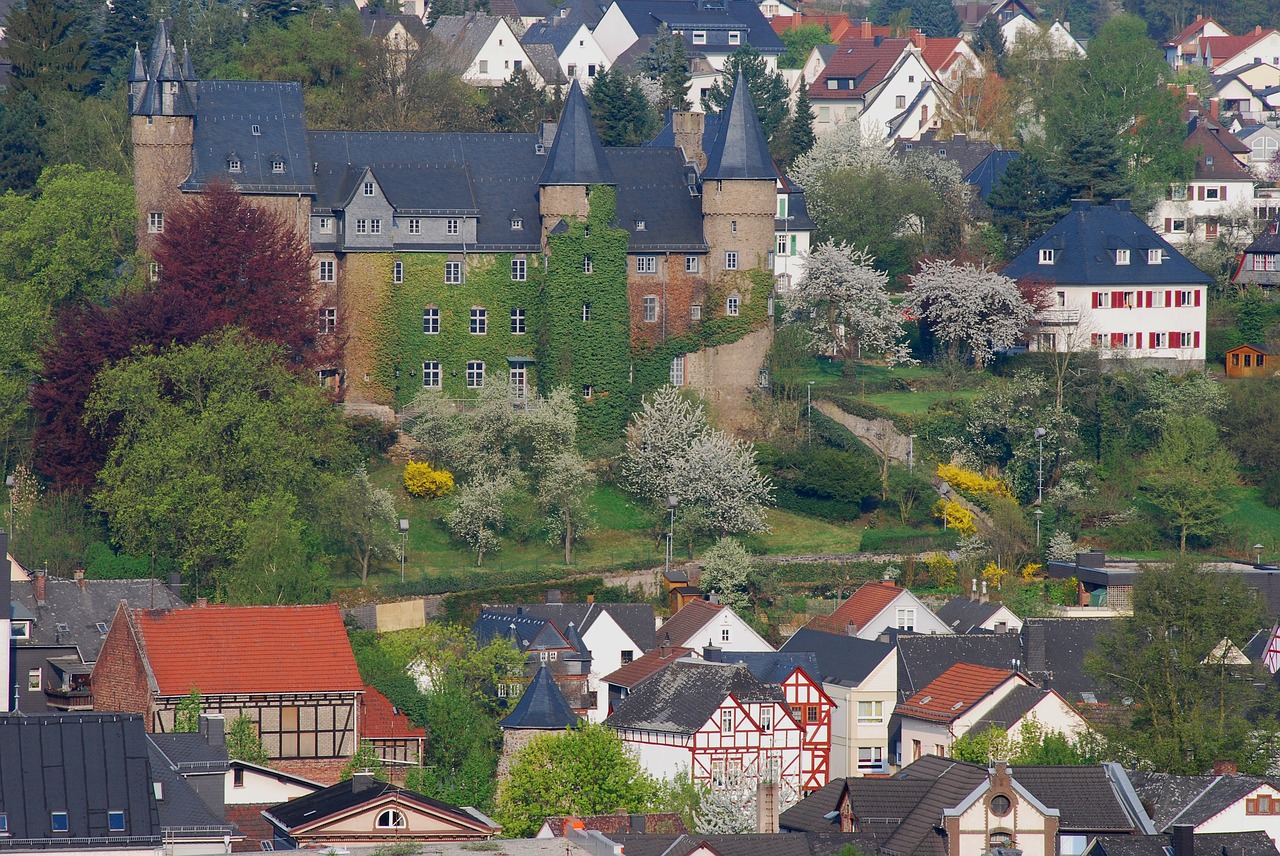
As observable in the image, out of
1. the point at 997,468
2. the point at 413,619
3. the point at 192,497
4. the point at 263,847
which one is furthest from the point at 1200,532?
the point at 263,847

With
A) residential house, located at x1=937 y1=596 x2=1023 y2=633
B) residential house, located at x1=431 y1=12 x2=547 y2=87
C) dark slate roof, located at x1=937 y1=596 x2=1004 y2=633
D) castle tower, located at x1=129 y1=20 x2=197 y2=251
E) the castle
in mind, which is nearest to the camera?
residential house, located at x1=937 y1=596 x2=1023 y2=633

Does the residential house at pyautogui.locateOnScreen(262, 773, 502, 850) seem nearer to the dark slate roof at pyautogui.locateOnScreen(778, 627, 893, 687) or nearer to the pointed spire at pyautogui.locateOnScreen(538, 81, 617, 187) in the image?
the dark slate roof at pyautogui.locateOnScreen(778, 627, 893, 687)

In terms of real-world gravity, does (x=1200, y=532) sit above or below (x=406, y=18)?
below

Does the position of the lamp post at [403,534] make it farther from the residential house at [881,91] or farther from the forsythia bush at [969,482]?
the residential house at [881,91]

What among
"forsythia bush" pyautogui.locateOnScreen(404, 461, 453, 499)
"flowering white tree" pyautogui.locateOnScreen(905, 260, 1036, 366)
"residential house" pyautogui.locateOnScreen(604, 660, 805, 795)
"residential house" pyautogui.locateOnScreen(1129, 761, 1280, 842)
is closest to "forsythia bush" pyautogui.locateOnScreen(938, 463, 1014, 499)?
"flowering white tree" pyautogui.locateOnScreen(905, 260, 1036, 366)

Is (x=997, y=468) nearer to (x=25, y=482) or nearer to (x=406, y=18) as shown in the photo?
(x=25, y=482)

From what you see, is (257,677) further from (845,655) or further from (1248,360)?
(1248,360)
